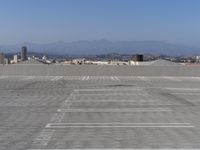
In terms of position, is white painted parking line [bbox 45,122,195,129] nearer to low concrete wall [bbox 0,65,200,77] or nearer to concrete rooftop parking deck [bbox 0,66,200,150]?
concrete rooftop parking deck [bbox 0,66,200,150]

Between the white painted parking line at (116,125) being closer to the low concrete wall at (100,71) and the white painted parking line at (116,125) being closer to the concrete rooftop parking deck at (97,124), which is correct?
the concrete rooftop parking deck at (97,124)

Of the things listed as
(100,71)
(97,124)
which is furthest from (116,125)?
(100,71)

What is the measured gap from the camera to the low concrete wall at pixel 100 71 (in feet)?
164

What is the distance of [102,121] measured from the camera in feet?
45.6

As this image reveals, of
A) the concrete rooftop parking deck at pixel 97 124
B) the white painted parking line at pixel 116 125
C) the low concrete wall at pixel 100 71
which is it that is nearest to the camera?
the concrete rooftop parking deck at pixel 97 124

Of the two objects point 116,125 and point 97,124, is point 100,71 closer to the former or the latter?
point 97,124

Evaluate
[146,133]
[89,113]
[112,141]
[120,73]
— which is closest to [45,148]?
[112,141]

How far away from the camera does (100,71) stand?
50969 millimetres

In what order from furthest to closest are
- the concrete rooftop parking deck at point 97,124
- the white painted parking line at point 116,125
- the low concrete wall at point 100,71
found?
1. the low concrete wall at point 100,71
2. the white painted parking line at point 116,125
3. the concrete rooftop parking deck at point 97,124

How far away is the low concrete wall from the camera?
50.1 meters

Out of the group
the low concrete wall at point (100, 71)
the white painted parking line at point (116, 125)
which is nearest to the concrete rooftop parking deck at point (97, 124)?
the white painted parking line at point (116, 125)

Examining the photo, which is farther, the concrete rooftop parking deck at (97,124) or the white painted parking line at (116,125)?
the white painted parking line at (116,125)

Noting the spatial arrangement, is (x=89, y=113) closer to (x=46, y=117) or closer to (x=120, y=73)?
(x=46, y=117)

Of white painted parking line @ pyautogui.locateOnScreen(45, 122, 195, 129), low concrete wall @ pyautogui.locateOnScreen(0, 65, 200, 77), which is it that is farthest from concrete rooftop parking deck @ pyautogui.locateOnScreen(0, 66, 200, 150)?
low concrete wall @ pyautogui.locateOnScreen(0, 65, 200, 77)
